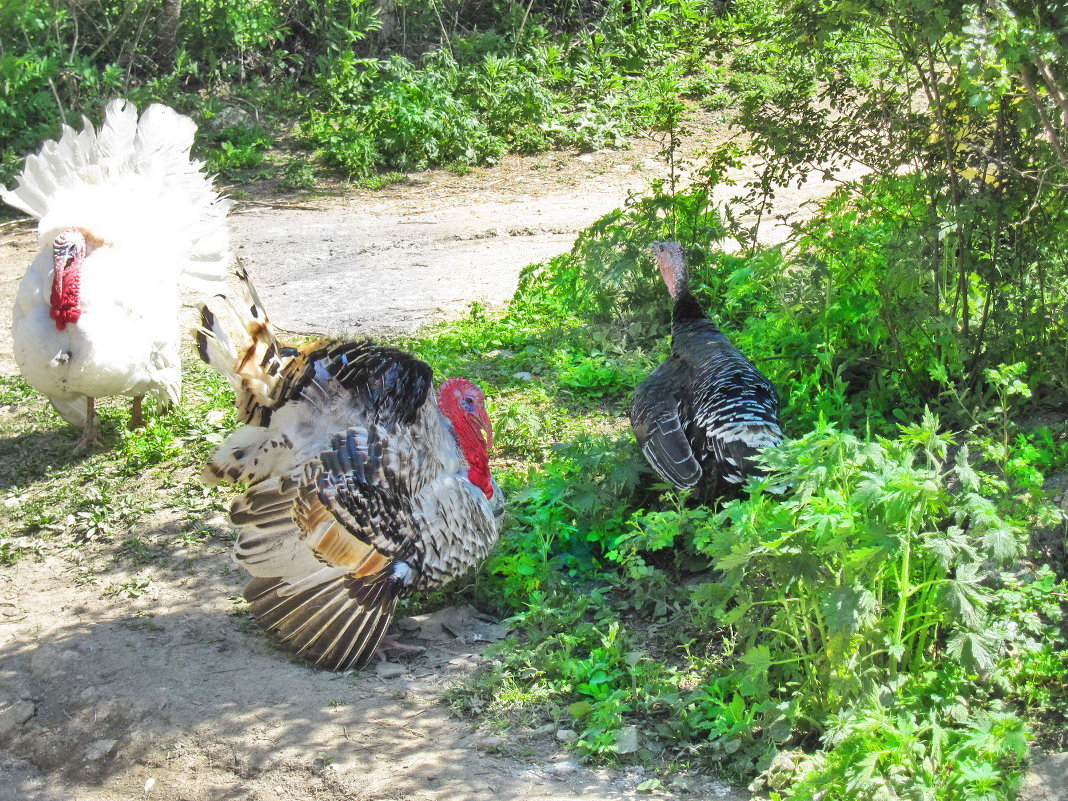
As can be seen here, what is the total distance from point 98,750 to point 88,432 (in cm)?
289

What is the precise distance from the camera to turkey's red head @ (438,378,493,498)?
4.68 metres

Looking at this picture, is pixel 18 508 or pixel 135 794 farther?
pixel 18 508

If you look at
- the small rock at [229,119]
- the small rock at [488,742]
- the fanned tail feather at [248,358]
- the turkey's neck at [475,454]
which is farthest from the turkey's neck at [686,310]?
the small rock at [229,119]

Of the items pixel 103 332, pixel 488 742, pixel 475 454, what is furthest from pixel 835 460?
pixel 103 332

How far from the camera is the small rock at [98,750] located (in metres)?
3.77

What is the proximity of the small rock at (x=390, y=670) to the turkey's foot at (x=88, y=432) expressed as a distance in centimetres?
299

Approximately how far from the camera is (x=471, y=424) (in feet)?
15.6

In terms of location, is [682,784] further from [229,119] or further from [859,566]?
[229,119]

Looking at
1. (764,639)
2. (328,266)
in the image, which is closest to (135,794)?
(764,639)

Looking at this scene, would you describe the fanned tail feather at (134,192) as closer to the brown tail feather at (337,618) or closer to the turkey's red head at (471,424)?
the turkey's red head at (471,424)

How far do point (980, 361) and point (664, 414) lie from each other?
164cm

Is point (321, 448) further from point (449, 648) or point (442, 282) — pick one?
point (442, 282)

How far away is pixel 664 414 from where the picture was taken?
16.5 feet

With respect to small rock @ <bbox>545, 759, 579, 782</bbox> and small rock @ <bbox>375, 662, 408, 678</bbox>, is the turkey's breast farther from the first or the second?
small rock @ <bbox>545, 759, 579, 782</bbox>
